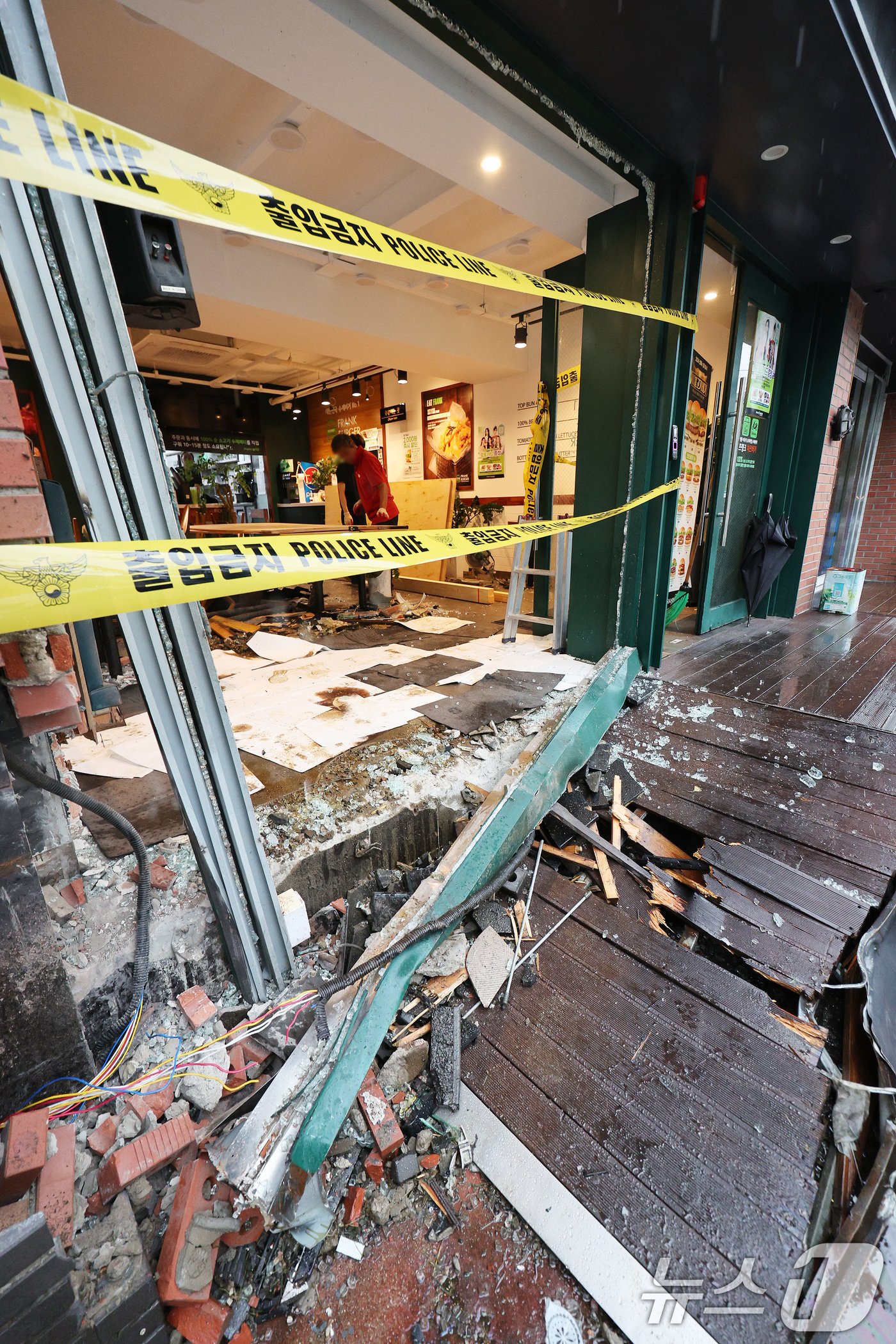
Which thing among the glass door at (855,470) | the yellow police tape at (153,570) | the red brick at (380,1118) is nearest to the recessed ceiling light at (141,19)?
the yellow police tape at (153,570)

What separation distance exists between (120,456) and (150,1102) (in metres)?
1.56

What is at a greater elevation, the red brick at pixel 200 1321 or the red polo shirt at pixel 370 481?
the red polo shirt at pixel 370 481

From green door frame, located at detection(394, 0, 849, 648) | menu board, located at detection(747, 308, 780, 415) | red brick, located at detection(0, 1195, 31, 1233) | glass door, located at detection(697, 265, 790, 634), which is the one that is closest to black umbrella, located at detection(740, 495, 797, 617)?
glass door, located at detection(697, 265, 790, 634)

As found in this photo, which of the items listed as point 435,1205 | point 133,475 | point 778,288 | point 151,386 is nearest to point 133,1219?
point 435,1205

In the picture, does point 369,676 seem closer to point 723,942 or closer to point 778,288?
point 723,942

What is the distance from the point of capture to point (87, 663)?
2.60 m

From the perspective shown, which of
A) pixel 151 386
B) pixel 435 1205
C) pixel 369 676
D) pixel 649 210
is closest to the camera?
pixel 435 1205

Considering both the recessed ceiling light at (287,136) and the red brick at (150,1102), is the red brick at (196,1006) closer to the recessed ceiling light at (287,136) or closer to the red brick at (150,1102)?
the red brick at (150,1102)

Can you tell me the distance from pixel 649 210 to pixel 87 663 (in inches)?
Result: 156

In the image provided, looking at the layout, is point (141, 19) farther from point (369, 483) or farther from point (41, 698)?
point (369, 483)

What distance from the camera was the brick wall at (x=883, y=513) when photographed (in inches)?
319

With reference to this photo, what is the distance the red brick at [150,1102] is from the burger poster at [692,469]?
4.35m

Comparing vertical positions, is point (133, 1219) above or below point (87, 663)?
below

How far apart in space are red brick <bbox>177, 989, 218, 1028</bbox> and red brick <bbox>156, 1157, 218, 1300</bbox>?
0.31 metres
